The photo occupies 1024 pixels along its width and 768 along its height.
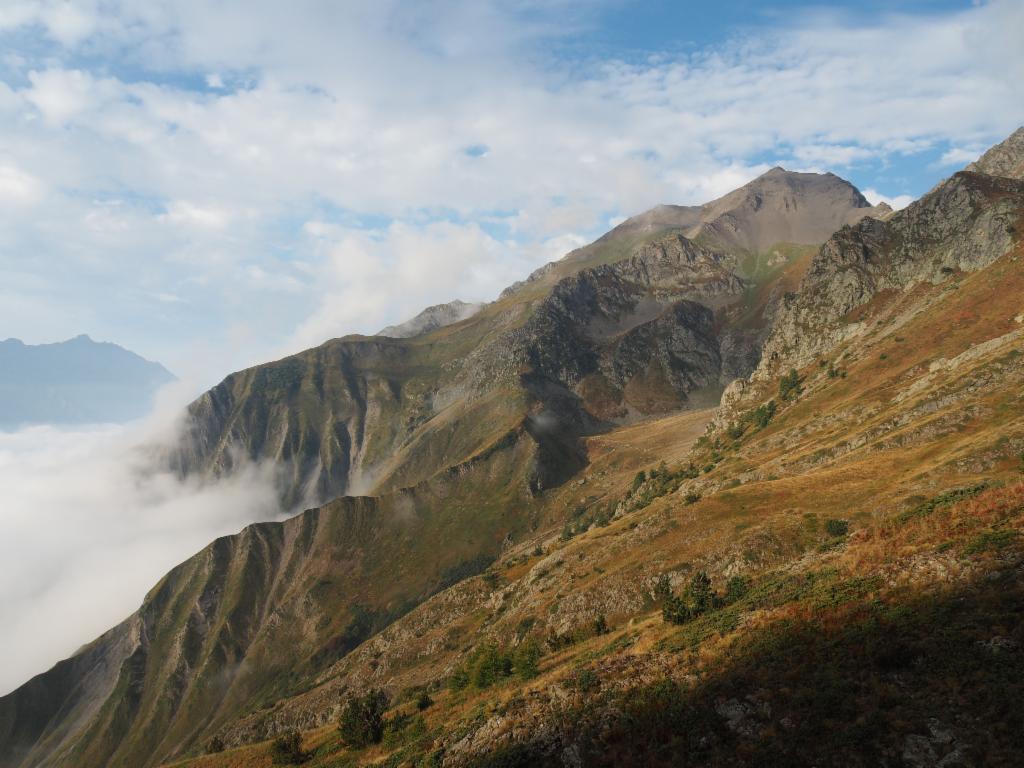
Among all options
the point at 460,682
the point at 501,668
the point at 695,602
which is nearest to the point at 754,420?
the point at 460,682

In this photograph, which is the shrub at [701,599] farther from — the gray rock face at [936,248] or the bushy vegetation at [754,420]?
the gray rock face at [936,248]

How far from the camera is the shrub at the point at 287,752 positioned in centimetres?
4525

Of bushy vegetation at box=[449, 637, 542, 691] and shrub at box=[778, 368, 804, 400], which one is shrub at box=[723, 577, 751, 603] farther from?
shrub at box=[778, 368, 804, 400]

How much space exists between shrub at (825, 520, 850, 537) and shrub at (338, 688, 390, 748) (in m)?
48.8

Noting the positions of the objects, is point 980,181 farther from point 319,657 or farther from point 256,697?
point 256,697

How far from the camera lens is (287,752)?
45.9 m

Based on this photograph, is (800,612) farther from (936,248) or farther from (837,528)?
(936,248)

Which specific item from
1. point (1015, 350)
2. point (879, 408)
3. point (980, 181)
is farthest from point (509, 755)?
point (980, 181)

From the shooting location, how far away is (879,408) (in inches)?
4048

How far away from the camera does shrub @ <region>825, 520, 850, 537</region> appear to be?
5712cm

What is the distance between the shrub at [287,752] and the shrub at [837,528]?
56.3 metres

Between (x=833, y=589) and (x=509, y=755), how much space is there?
62.6 feet

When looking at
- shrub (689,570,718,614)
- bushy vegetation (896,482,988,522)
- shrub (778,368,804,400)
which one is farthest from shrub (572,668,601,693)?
shrub (778,368,804,400)

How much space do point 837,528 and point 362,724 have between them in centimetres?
5104
